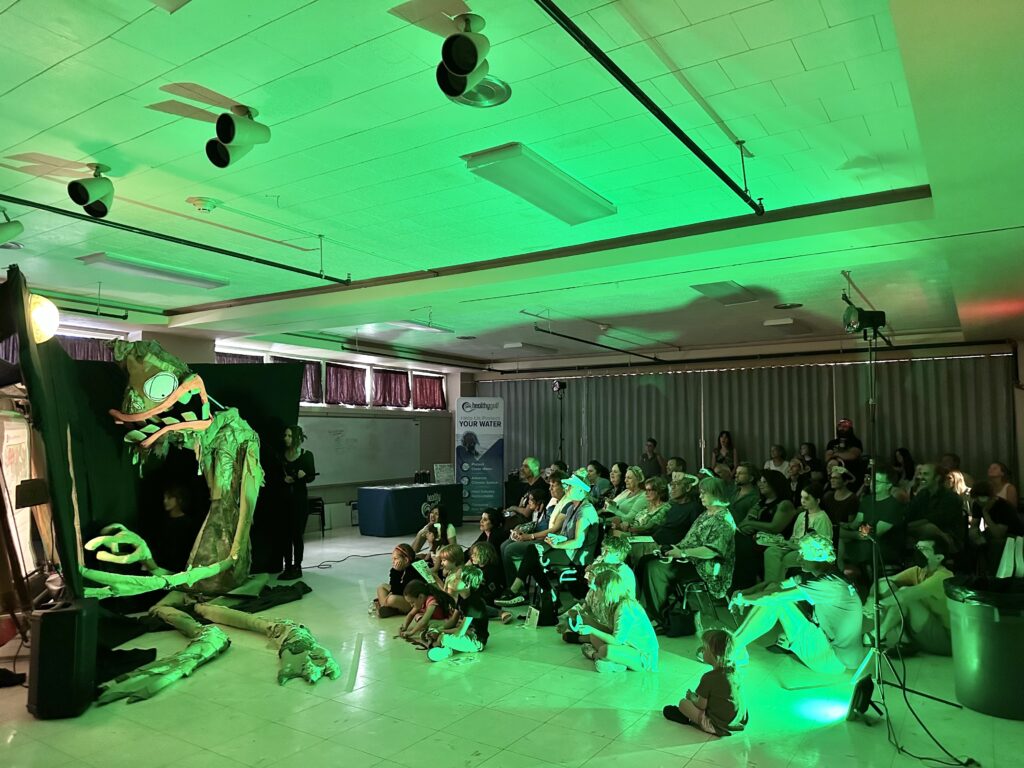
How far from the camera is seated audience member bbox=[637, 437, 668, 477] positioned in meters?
11.5

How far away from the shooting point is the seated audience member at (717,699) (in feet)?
11.3

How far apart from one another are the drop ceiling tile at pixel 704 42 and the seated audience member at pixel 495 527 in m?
4.63

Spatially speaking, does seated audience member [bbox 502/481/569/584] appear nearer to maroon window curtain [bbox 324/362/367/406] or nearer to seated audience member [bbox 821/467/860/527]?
seated audience member [bbox 821/467/860/527]

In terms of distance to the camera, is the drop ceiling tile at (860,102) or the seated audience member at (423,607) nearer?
the drop ceiling tile at (860,102)

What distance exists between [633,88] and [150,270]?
5166 mm

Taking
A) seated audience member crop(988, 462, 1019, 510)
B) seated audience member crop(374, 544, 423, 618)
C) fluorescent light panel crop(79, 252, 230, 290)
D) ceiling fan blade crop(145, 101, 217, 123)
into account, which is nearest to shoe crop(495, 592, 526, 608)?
seated audience member crop(374, 544, 423, 618)

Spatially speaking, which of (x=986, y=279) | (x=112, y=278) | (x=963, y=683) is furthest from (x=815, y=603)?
(x=112, y=278)

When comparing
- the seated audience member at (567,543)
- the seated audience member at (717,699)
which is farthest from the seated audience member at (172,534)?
the seated audience member at (717,699)

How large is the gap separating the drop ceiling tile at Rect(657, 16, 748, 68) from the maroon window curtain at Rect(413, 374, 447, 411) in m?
11.3

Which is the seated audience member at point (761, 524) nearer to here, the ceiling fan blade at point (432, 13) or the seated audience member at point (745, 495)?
the seated audience member at point (745, 495)

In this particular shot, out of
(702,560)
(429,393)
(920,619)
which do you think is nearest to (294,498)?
(702,560)

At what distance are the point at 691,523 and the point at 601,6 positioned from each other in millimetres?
4455

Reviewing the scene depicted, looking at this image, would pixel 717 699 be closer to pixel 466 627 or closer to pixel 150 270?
pixel 466 627

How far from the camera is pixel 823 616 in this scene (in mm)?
4410
